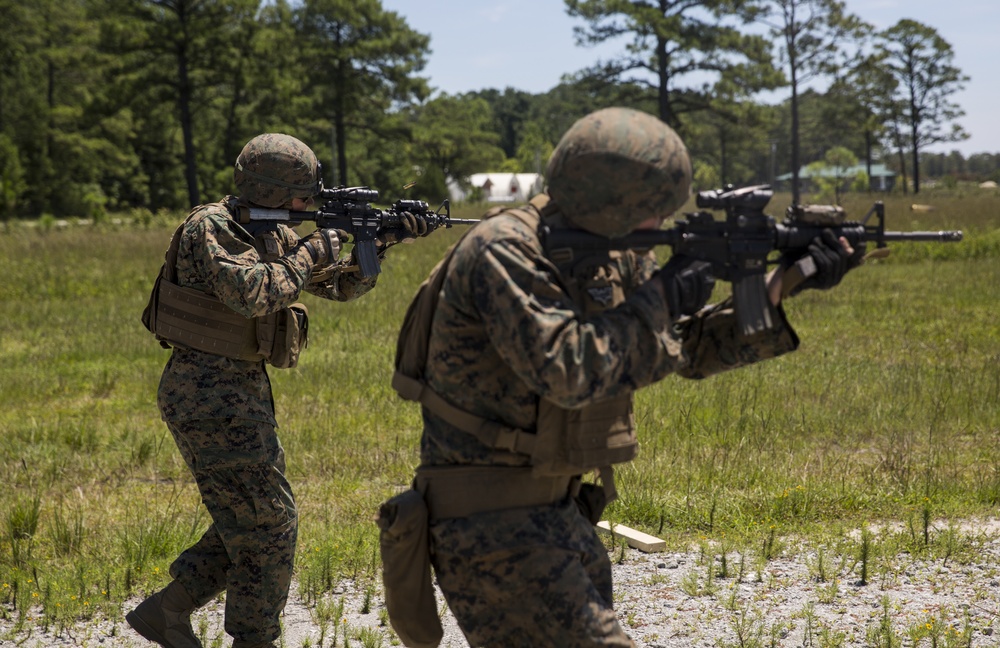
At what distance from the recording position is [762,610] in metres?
4.40

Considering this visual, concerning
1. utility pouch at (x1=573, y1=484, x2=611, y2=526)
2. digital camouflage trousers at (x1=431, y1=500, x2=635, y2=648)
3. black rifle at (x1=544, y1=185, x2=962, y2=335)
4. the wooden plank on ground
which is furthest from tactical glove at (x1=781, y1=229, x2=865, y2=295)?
the wooden plank on ground

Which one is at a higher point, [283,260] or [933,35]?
[933,35]

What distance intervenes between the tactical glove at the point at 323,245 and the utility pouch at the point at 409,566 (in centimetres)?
173

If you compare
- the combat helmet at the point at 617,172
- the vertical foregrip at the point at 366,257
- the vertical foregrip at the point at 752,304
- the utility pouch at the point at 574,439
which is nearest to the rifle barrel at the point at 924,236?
the vertical foregrip at the point at 752,304

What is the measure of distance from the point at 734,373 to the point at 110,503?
17.9 feet

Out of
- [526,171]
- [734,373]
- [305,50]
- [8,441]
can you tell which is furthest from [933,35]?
[8,441]

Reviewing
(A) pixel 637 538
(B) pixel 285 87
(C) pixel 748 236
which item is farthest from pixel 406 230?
(B) pixel 285 87

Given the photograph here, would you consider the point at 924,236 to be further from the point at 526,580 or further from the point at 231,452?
the point at 231,452

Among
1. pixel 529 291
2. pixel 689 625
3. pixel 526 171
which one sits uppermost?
pixel 526 171

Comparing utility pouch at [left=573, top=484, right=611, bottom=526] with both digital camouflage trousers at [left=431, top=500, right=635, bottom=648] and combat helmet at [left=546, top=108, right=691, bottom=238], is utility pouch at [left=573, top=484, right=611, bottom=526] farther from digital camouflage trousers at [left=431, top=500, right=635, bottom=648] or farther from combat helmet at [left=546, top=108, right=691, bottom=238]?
combat helmet at [left=546, top=108, right=691, bottom=238]

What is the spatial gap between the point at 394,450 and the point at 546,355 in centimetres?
484

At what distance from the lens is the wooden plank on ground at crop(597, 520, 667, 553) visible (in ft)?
16.7

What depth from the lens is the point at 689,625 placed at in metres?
4.25

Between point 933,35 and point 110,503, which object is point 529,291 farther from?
point 933,35
